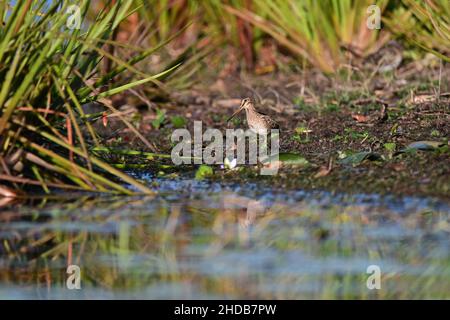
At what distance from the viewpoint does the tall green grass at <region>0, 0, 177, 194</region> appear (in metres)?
5.59

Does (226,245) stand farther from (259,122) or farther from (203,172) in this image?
(259,122)

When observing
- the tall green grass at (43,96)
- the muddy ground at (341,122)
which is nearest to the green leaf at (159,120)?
the muddy ground at (341,122)

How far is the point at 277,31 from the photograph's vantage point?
1036 centimetres

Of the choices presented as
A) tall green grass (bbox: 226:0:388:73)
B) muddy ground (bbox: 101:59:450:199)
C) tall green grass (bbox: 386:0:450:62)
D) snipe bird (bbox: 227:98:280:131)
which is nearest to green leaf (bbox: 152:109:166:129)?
muddy ground (bbox: 101:59:450:199)

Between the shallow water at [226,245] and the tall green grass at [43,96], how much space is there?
19cm

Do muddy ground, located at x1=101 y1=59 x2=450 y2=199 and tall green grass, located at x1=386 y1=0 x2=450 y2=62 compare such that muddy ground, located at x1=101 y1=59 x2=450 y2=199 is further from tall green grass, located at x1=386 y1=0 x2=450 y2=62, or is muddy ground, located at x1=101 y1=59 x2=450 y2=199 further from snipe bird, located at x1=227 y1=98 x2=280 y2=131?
tall green grass, located at x1=386 y1=0 x2=450 y2=62

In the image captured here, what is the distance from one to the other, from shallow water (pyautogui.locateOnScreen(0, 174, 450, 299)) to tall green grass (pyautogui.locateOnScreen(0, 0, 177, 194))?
19 centimetres

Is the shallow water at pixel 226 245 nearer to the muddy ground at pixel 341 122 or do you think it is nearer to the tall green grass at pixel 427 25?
the muddy ground at pixel 341 122

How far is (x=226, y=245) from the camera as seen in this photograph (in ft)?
15.6

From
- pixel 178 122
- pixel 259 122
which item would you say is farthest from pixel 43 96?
pixel 178 122

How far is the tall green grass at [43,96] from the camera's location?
559cm

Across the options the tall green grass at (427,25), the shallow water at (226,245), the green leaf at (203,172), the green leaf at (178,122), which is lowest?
the shallow water at (226,245)
